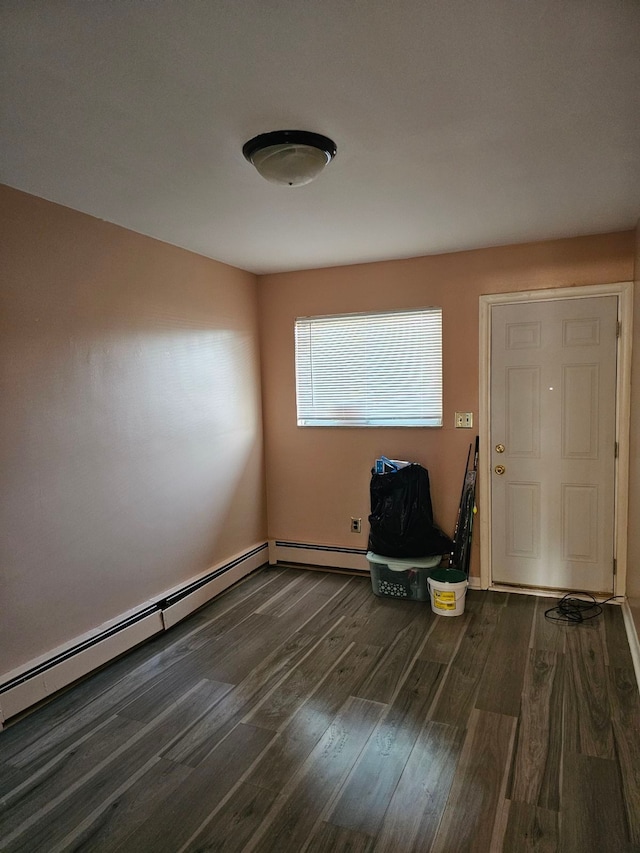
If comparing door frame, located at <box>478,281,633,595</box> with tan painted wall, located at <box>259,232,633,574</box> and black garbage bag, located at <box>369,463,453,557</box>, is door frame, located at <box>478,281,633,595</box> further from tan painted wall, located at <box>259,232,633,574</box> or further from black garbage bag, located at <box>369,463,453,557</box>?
black garbage bag, located at <box>369,463,453,557</box>

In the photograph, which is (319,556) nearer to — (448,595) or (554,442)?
(448,595)

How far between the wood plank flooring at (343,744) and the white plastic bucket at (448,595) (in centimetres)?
10

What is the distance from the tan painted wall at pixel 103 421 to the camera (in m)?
2.48

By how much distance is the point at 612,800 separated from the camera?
6.27ft

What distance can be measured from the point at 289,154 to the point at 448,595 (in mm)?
2684

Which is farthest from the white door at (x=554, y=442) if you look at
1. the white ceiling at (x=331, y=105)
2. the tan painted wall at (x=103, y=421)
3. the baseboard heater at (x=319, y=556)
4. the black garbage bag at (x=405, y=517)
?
the tan painted wall at (x=103, y=421)

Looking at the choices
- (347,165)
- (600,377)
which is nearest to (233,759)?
(347,165)

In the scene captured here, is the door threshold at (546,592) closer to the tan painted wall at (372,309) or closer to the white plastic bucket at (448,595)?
the tan painted wall at (372,309)

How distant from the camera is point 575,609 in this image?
3465 millimetres

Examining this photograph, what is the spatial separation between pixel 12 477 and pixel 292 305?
256 centimetres

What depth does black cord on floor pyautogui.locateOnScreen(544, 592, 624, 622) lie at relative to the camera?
3.35 metres

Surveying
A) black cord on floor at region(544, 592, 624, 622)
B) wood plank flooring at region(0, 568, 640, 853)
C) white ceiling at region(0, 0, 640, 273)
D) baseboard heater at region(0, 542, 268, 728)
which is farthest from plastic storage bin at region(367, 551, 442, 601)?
white ceiling at region(0, 0, 640, 273)

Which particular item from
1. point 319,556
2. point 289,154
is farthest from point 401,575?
point 289,154

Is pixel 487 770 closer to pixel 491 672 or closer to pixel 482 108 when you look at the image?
pixel 491 672
